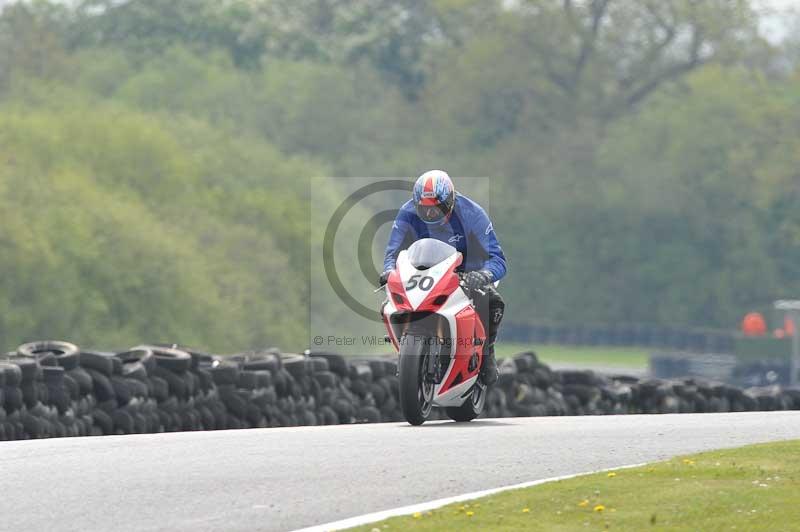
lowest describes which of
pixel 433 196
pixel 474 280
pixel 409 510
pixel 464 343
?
pixel 409 510

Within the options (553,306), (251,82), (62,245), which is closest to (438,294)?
(62,245)

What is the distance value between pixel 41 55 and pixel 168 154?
111 feet

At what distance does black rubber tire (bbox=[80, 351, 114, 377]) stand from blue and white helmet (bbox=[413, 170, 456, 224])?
3198 mm

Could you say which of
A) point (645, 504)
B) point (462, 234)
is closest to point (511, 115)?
point (462, 234)

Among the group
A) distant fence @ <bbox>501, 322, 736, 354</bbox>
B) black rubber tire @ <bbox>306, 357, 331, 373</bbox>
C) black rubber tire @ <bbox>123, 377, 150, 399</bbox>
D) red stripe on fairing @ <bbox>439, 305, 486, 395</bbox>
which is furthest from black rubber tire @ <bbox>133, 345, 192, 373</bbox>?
distant fence @ <bbox>501, 322, 736, 354</bbox>

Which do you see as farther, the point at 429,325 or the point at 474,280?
the point at 474,280

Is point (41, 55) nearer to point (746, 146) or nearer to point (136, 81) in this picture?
point (136, 81)

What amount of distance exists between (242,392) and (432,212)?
3.54m

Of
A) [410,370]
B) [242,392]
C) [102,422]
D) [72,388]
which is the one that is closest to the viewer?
[410,370]

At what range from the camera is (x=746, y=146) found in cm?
8862

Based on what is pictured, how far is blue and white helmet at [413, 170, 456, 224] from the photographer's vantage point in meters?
14.0

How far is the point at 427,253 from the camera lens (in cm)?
1395

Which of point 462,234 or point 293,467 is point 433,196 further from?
point 293,467

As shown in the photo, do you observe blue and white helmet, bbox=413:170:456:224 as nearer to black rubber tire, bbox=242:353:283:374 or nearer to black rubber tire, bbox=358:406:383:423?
black rubber tire, bbox=242:353:283:374
